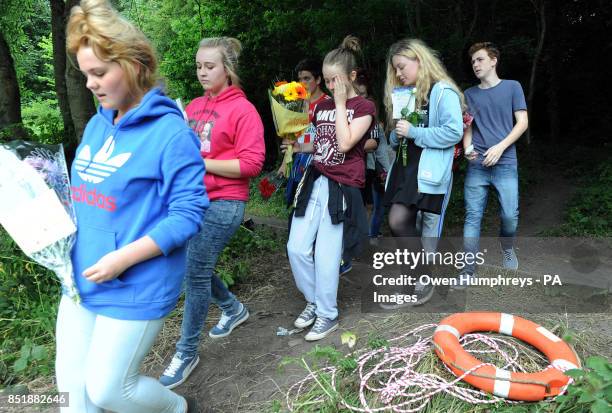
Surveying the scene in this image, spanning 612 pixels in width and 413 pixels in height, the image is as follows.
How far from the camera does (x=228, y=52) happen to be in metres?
3.04

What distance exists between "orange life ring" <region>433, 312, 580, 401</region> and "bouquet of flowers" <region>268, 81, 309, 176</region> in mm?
1869

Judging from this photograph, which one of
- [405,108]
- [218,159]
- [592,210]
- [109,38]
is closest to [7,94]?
[218,159]

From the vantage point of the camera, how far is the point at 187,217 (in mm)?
1934

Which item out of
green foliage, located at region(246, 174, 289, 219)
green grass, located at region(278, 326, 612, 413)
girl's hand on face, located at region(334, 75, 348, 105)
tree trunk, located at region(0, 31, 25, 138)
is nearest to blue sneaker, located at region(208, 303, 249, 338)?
green grass, located at region(278, 326, 612, 413)

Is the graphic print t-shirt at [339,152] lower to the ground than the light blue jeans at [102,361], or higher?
higher

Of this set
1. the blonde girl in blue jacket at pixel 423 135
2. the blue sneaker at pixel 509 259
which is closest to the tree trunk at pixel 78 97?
the blonde girl in blue jacket at pixel 423 135

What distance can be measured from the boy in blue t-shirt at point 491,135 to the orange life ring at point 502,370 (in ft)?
4.18

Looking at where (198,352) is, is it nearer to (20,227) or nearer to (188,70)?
(20,227)

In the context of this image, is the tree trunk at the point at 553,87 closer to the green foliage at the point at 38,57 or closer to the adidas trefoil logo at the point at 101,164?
the adidas trefoil logo at the point at 101,164

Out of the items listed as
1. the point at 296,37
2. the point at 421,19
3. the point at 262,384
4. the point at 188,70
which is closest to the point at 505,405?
the point at 262,384

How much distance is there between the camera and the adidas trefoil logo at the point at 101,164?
1958 mm

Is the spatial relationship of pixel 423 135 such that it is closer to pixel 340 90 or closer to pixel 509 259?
pixel 340 90

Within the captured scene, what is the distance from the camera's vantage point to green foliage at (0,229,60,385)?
347cm

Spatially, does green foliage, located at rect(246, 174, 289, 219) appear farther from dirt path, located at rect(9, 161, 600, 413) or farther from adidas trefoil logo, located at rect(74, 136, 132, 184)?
A: adidas trefoil logo, located at rect(74, 136, 132, 184)
